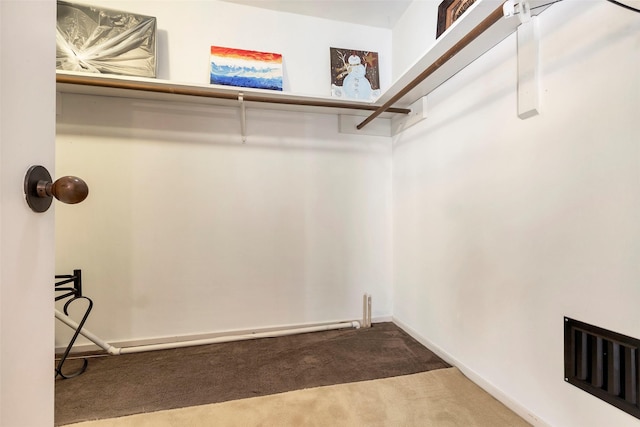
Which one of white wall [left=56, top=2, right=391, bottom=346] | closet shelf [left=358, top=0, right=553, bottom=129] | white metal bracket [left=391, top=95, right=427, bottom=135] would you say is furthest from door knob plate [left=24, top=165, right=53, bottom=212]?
white metal bracket [left=391, top=95, right=427, bottom=135]

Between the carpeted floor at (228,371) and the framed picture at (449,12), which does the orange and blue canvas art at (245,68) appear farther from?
the carpeted floor at (228,371)

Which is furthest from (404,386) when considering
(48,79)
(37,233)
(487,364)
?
(48,79)

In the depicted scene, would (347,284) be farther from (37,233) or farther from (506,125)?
(37,233)

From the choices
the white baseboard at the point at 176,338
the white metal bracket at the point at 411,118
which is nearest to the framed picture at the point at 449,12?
the white metal bracket at the point at 411,118

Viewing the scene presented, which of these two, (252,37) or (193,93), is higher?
(252,37)

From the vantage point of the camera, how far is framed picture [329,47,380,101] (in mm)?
2406

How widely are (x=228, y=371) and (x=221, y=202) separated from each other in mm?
1201

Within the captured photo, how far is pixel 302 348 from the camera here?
82.1 inches

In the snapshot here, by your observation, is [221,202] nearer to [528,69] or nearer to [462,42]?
[462,42]

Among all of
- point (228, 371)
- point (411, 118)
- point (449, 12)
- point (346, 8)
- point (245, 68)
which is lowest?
point (228, 371)

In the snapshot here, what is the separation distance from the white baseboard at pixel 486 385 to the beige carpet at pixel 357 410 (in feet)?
0.09

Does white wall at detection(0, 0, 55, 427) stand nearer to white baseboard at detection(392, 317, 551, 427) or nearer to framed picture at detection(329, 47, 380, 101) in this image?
white baseboard at detection(392, 317, 551, 427)

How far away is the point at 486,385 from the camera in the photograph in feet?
5.10

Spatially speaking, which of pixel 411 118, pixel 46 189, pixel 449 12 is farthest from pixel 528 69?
pixel 46 189
